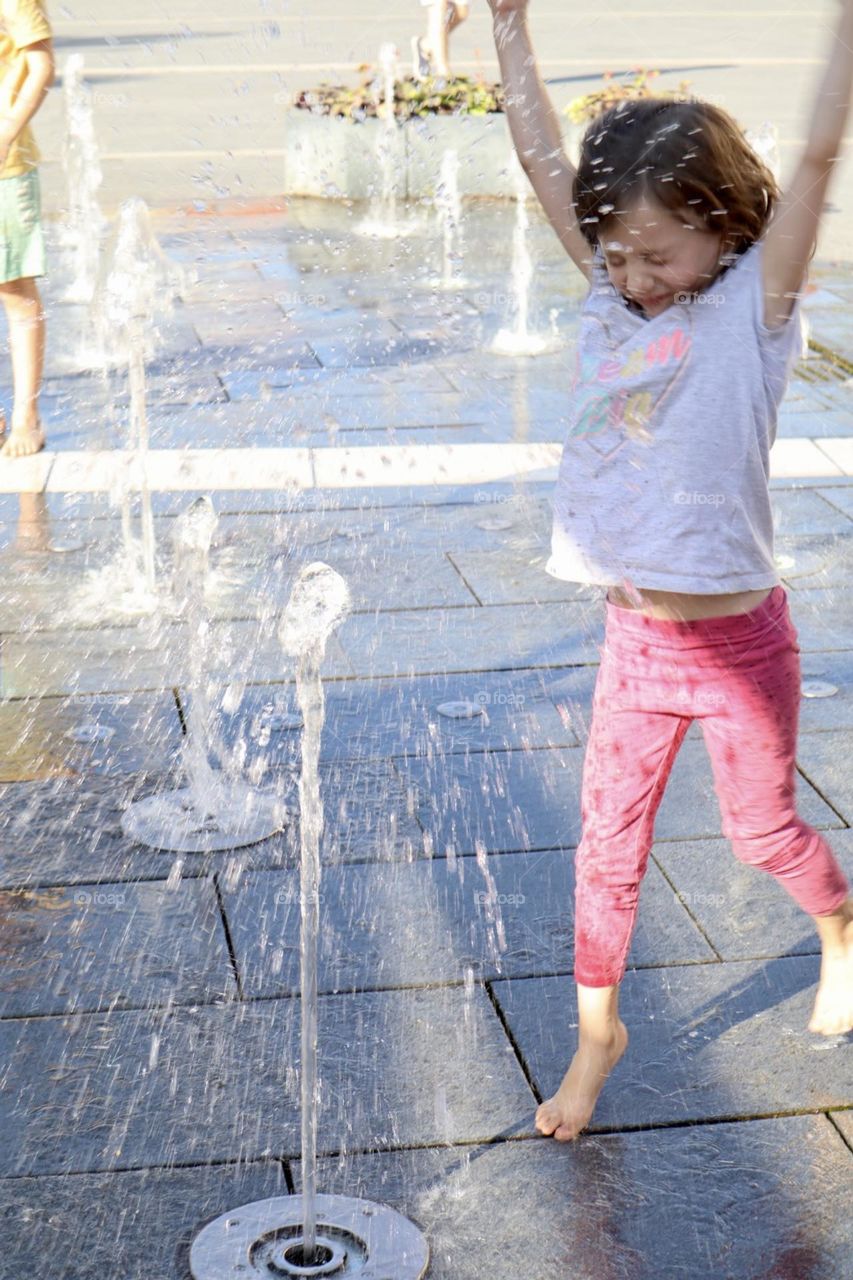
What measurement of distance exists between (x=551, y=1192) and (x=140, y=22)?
20.8 metres

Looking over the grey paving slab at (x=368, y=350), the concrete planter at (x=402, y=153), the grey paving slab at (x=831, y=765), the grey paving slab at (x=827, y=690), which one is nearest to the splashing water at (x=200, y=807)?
the grey paving slab at (x=831, y=765)

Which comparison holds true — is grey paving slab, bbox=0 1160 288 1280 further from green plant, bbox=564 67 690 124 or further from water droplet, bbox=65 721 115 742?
green plant, bbox=564 67 690 124

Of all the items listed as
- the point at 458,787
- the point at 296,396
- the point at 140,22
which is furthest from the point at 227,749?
the point at 140,22

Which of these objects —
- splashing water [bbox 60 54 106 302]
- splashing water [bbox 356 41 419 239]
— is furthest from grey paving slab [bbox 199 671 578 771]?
splashing water [bbox 356 41 419 239]

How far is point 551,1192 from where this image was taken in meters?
2.49

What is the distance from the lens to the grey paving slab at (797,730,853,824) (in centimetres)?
373

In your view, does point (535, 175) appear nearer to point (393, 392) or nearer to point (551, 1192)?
point (551, 1192)

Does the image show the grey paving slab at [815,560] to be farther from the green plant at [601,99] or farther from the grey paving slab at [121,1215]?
the green plant at [601,99]

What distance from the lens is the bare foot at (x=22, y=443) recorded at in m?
6.20

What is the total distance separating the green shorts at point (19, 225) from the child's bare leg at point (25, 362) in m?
0.15

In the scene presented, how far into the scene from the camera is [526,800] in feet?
12.1

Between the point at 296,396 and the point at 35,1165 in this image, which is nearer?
the point at 35,1165

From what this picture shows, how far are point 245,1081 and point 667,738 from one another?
0.88 meters

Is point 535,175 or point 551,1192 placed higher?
point 535,175
